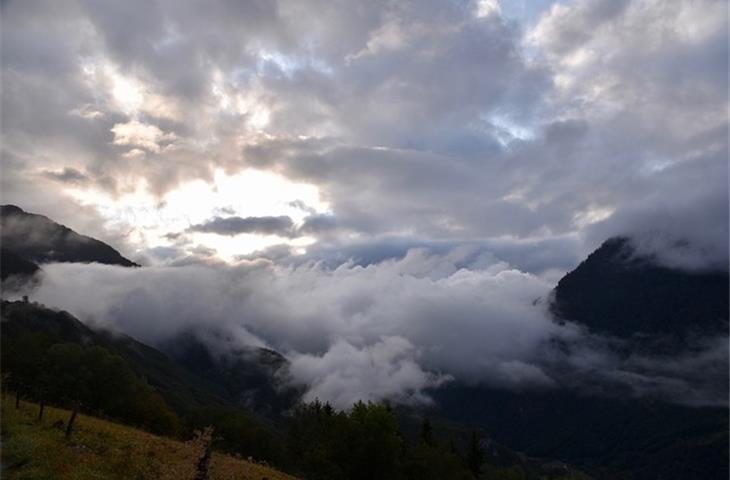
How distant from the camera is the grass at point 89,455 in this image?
24.0m

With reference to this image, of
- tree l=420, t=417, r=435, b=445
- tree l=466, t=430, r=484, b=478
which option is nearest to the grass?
tree l=420, t=417, r=435, b=445

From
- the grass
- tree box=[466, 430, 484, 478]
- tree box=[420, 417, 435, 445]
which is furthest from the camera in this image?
tree box=[466, 430, 484, 478]

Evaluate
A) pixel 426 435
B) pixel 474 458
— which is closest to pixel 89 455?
pixel 426 435

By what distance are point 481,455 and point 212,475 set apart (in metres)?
108

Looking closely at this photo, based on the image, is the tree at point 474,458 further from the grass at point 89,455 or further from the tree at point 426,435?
the grass at point 89,455

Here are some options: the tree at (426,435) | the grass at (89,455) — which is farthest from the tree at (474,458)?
the grass at (89,455)

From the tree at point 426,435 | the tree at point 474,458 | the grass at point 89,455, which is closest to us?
the grass at point 89,455

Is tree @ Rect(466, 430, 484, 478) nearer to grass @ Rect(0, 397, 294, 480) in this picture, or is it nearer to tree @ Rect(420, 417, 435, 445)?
tree @ Rect(420, 417, 435, 445)

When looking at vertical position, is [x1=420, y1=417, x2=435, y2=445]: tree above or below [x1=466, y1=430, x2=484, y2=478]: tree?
above

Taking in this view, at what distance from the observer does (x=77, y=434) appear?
113 feet

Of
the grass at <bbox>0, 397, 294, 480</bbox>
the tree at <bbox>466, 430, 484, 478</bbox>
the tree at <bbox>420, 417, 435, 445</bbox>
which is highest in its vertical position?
the grass at <bbox>0, 397, 294, 480</bbox>

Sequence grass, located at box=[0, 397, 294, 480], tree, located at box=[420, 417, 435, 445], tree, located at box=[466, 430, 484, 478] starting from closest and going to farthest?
grass, located at box=[0, 397, 294, 480]
tree, located at box=[420, 417, 435, 445]
tree, located at box=[466, 430, 484, 478]

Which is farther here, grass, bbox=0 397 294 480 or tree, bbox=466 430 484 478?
tree, bbox=466 430 484 478

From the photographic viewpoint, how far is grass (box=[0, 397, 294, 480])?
78.8 ft
